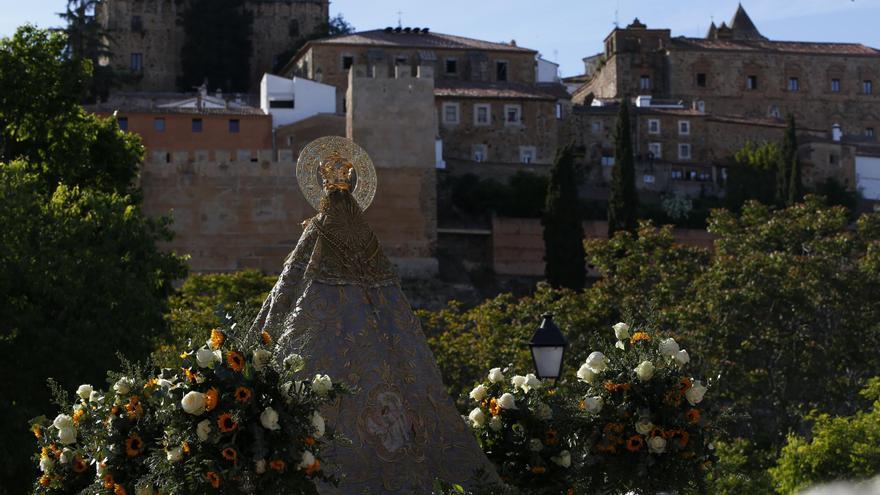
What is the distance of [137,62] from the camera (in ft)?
238

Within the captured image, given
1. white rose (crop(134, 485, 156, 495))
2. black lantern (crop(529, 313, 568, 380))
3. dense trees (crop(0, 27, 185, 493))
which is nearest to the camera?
white rose (crop(134, 485, 156, 495))

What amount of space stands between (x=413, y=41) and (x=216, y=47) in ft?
27.7

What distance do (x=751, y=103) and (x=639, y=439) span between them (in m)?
67.2

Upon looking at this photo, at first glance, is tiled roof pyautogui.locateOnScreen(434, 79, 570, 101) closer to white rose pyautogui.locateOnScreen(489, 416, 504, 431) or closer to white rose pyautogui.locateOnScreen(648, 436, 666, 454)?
white rose pyautogui.locateOnScreen(489, 416, 504, 431)

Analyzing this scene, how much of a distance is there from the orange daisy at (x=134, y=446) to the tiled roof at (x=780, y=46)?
67.5m

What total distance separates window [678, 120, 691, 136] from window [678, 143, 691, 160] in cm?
45

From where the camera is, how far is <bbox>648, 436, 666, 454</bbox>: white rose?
38.0 ft

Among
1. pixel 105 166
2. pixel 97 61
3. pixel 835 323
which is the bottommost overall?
pixel 835 323

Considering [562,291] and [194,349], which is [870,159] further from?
[194,349]

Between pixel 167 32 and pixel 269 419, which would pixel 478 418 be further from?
pixel 167 32

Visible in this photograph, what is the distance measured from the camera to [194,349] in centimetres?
1050

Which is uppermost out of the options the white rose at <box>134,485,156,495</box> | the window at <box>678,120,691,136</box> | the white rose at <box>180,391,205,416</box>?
the window at <box>678,120,691,136</box>

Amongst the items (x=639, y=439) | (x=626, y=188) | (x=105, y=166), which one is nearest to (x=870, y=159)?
(x=626, y=188)

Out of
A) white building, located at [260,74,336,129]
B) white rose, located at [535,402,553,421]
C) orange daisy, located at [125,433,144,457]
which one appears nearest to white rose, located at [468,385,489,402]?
white rose, located at [535,402,553,421]
